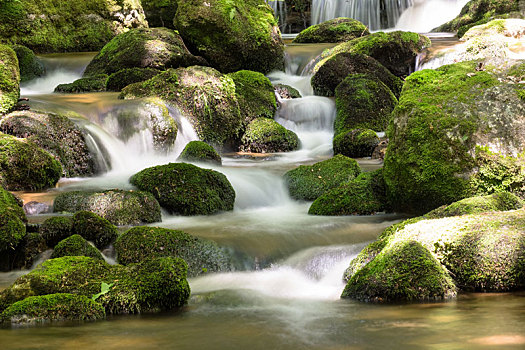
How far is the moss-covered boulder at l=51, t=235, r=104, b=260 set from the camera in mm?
5395

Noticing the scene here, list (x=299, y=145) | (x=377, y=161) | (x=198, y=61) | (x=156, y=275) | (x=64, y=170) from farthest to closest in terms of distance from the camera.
Answer: (x=198, y=61)
(x=299, y=145)
(x=377, y=161)
(x=64, y=170)
(x=156, y=275)

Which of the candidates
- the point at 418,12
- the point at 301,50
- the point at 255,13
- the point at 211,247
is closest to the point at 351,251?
the point at 211,247

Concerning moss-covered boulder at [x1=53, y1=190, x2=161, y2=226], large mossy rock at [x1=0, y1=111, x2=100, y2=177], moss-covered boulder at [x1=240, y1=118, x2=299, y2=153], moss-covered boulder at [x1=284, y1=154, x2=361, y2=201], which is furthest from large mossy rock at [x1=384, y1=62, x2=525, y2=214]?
moss-covered boulder at [x1=240, y1=118, x2=299, y2=153]

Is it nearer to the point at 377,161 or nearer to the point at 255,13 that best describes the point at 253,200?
the point at 377,161

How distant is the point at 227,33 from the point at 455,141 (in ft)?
34.8

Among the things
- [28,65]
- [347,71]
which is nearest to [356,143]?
[347,71]

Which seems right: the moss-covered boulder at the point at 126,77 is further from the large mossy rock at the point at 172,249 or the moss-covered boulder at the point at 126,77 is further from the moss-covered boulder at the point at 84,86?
the large mossy rock at the point at 172,249

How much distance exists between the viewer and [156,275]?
4.49 metres

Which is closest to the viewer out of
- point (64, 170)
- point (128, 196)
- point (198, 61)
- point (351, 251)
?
point (351, 251)

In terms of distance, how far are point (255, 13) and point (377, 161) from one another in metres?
8.42

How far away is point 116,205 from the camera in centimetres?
746

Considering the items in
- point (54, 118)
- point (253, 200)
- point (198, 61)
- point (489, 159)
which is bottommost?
point (253, 200)

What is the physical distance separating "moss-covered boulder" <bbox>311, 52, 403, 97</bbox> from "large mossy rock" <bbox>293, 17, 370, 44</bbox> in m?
5.79

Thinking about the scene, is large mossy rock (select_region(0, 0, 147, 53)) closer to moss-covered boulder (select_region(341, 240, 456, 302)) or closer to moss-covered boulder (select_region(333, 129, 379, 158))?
moss-covered boulder (select_region(333, 129, 379, 158))
